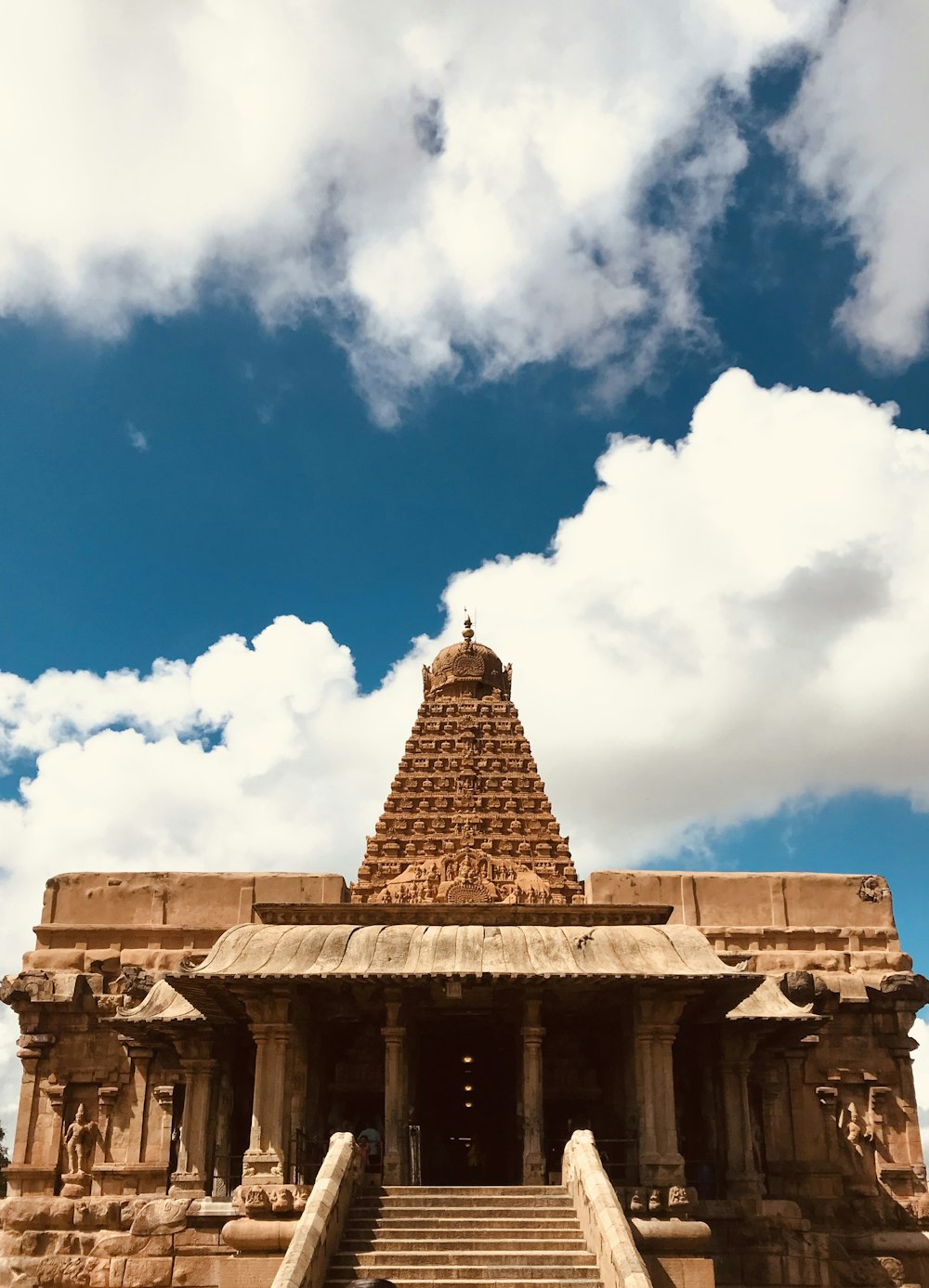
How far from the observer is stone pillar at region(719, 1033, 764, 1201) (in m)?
21.8

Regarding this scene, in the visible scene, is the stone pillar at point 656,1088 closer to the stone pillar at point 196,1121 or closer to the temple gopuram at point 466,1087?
the temple gopuram at point 466,1087

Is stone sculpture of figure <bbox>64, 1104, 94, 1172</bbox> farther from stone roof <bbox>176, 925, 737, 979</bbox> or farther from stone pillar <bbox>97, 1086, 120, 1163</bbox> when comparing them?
stone roof <bbox>176, 925, 737, 979</bbox>

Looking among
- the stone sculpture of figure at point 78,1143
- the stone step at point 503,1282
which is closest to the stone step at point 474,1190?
the stone step at point 503,1282

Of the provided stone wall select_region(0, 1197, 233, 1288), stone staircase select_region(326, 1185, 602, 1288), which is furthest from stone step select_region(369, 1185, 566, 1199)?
stone wall select_region(0, 1197, 233, 1288)

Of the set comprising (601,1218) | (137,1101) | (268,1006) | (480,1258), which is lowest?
(480,1258)

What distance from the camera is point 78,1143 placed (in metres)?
24.6

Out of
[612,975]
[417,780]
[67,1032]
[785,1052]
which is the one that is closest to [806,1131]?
[785,1052]

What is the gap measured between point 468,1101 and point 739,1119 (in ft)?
24.2

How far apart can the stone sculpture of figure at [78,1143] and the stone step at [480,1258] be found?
10277 millimetres

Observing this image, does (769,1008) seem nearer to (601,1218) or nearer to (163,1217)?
(601,1218)

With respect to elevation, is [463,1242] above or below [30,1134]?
below

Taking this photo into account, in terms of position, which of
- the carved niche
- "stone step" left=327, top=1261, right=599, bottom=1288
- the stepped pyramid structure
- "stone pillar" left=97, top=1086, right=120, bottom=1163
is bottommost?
"stone step" left=327, top=1261, right=599, bottom=1288

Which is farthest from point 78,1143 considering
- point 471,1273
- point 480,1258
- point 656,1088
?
point 656,1088

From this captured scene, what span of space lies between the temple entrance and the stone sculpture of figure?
687 cm
